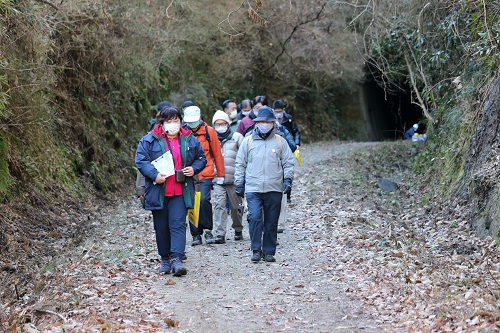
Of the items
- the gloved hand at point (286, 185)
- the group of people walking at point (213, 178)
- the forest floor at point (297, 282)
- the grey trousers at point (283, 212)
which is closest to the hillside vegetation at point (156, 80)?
the forest floor at point (297, 282)

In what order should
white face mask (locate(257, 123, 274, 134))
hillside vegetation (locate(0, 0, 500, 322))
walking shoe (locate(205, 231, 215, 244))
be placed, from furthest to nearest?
hillside vegetation (locate(0, 0, 500, 322))
walking shoe (locate(205, 231, 215, 244))
white face mask (locate(257, 123, 274, 134))

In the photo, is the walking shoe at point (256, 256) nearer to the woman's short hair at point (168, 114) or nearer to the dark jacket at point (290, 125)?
the woman's short hair at point (168, 114)

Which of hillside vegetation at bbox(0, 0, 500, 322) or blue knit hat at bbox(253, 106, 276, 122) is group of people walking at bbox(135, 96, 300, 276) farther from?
hillside vegetation at bbox(0, 0, 500, 322)

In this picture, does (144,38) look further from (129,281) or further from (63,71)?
(129,281)

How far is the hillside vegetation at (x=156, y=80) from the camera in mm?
11664

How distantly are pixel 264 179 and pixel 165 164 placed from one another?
5.04 feet

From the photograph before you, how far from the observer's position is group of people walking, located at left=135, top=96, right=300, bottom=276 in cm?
916

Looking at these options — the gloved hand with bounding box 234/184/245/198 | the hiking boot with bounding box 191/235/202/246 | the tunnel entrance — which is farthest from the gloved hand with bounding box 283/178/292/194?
the tunnel entrance

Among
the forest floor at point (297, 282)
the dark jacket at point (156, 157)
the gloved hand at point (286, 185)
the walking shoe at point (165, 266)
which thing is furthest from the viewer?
the gloved hand at point (286, 185)

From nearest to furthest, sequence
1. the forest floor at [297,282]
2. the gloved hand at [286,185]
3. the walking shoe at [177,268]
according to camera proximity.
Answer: the forest floor at [297,282] → the walking shoe at [177,268] → the gloved hand at [286,185]

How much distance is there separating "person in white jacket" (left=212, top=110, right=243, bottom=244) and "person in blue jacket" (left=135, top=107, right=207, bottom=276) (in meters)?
2.10

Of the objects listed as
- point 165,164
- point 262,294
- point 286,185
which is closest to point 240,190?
point 286,185

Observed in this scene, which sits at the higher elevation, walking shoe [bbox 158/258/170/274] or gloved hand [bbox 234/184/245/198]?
gloved hand [bbox 234/184/245/198]

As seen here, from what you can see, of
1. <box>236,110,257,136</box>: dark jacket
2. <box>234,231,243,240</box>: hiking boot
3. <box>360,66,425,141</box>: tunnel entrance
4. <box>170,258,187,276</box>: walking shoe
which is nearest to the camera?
<box>170,258,187,276</box>: walking shoe
